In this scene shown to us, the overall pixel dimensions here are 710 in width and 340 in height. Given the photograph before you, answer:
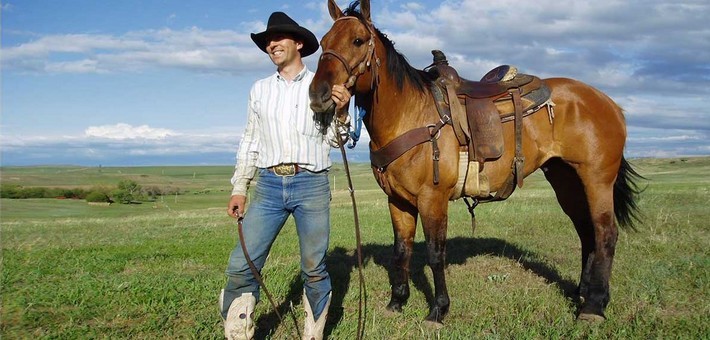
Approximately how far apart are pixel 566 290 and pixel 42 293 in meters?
5.77

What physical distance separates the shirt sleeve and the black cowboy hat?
0.40m

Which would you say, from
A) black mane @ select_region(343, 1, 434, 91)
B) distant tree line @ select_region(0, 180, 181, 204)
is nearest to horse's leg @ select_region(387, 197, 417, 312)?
black mane @ select_region(343, 1, 434, 91)

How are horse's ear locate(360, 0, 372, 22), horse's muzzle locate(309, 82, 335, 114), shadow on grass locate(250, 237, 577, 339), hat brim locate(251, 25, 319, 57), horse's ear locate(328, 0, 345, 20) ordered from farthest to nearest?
shadow on grass locate(250, 237, 577, 339) → horse's ear locate(328, 0, 345, 20) → horse's ear locate(360, 0, 372, 22) → hat brim locate(251, 25, 319, 57) → horse's muzzle locate(309, 82, 335, 114)

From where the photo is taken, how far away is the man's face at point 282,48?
3879 mm

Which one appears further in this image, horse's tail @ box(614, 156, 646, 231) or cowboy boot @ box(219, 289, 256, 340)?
horse's tail @ box(614, 156, 646, 231)

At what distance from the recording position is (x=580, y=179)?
566 cm

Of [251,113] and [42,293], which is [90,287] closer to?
[42,293]

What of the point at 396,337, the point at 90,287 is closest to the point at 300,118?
the point at 396,337

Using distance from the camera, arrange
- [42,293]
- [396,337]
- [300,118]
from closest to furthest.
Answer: [300,118] < [396,337] < [42,293]

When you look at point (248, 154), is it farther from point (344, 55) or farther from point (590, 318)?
point (590, 318)

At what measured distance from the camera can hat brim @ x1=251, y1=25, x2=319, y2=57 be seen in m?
3.76

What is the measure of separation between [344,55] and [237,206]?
1.43 metres

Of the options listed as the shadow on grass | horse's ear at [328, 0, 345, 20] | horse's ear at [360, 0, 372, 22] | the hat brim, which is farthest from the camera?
the shadow on grass

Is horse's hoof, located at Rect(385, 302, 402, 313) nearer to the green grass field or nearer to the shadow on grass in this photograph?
the green grass field
